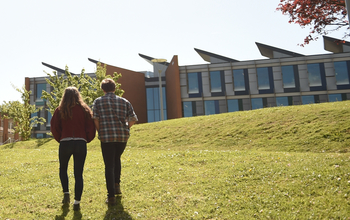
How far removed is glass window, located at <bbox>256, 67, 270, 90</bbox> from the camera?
139ft

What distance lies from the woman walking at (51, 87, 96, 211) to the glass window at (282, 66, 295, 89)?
39.7 meters

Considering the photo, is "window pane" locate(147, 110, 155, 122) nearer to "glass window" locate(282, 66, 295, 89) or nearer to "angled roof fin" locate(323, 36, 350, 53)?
"glass window" locate(282, 66, 295, 89)

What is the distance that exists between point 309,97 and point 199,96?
1428 centimetres

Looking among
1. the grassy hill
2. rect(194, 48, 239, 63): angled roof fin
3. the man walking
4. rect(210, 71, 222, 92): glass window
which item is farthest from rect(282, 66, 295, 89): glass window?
the man walking

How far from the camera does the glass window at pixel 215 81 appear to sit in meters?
43.4

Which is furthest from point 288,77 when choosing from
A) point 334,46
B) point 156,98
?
point 156,98

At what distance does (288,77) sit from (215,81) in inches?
378

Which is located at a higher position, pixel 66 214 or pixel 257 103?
pixel 257 103

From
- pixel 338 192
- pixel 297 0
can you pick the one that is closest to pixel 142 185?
pixel 338 192

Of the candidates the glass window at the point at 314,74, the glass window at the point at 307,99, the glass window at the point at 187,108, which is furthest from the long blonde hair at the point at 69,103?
the glass window at the point at 314,74

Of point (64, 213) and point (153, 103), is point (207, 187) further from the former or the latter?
point (153, 103)

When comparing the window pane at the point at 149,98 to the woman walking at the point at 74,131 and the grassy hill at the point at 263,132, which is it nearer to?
the grassy hill at the point at 263,132

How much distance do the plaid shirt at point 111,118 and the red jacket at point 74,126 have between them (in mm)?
168

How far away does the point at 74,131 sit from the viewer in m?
5.17
